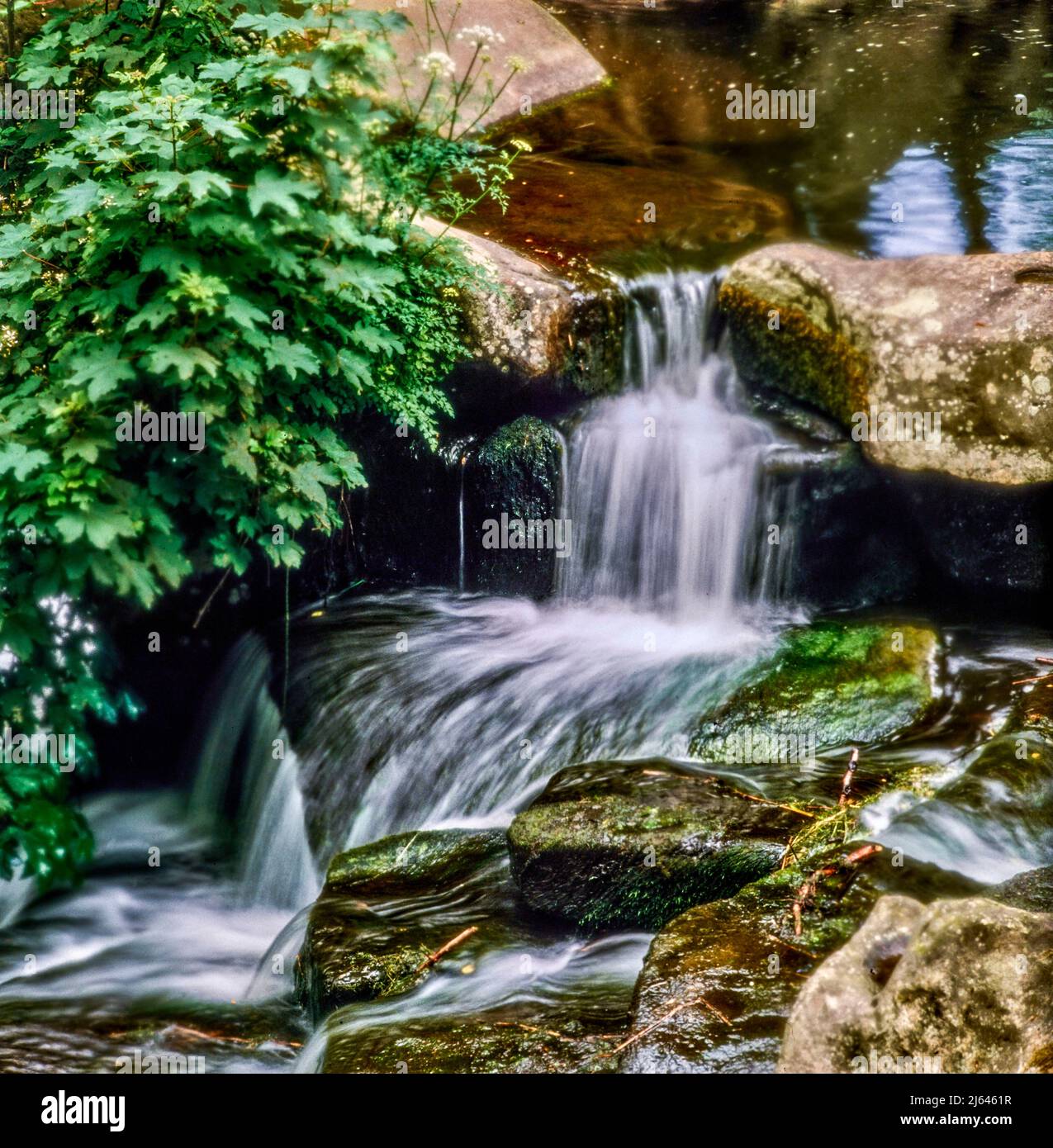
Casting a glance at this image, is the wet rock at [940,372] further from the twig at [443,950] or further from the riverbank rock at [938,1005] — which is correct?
the riverbank rock at [938,1005]

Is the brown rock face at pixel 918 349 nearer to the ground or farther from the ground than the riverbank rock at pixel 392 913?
farther from the ground

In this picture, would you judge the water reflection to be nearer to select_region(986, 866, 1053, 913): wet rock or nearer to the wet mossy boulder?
the wet mossy boulder

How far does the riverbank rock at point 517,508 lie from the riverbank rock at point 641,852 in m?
2.75

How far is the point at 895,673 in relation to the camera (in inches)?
231

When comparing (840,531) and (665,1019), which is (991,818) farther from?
(840,531)

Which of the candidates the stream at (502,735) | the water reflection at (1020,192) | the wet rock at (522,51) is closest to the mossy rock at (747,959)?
the stream at (502,735)

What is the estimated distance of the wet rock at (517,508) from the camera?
23.6ft

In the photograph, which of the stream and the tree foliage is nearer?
the tree foliage

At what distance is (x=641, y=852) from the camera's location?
4.52 m

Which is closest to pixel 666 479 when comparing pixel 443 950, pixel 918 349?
pixel 918 349

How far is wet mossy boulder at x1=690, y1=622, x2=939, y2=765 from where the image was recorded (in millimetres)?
5551

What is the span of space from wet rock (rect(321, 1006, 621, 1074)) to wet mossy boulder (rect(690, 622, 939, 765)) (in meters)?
2.06

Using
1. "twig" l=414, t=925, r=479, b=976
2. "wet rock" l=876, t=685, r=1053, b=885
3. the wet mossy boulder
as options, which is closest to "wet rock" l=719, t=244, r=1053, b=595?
the wet mossy boulder
